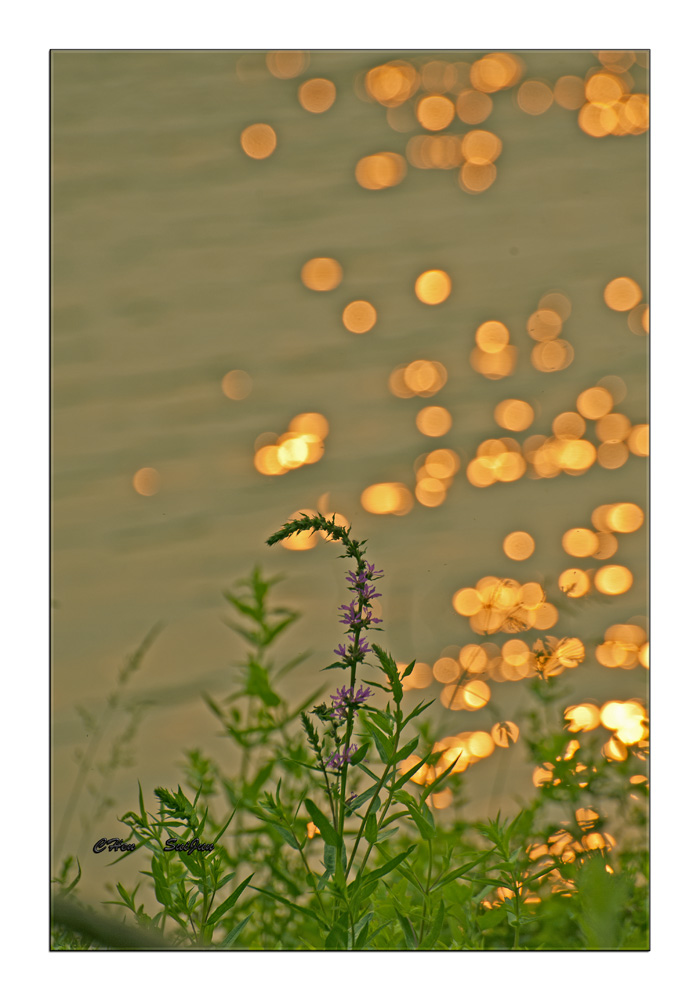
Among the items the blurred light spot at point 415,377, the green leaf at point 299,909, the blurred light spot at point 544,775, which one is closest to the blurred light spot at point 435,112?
the blurred light spot at point 415,377

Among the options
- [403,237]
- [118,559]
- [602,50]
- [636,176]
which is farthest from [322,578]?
[602,50]

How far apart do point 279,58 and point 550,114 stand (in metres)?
0.32

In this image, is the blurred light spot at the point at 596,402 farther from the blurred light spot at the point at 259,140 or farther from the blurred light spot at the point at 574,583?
the blurred light spot at the point at 259,140

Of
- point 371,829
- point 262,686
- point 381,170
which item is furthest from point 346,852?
point 381,170

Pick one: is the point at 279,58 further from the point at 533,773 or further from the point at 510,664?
the point at 533,773

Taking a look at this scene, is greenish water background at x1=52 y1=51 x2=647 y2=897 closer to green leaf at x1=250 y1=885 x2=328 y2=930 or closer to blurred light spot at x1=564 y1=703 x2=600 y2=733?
blurred light spot at x1=564 y1=703 x2=600 y2=733

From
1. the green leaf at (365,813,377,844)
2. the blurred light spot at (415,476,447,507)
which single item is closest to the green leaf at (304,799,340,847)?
the green leaf at (365,813,377,844)

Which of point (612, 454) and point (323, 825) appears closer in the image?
→ point (323, 825)

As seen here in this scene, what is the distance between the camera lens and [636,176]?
1068mm

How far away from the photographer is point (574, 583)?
106cm

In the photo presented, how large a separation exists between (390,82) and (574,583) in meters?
0.61

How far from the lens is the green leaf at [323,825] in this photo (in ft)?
2.81

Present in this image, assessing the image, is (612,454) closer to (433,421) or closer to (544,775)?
(433,421)

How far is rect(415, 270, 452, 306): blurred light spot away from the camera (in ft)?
3.51
